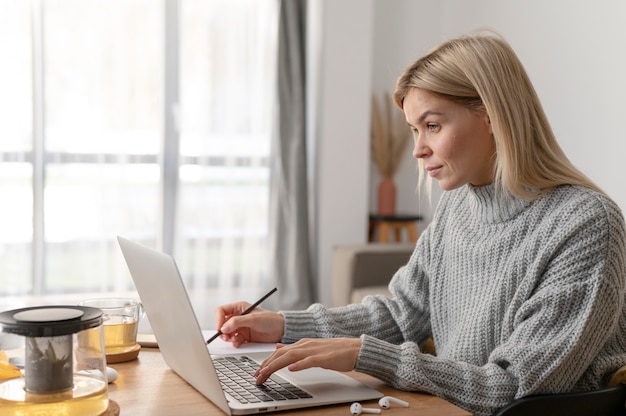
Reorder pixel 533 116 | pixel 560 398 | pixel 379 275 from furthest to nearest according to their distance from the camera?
pixel 379 275, pixel 533 116, pixel 560 398

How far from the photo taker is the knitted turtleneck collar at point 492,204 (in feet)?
5.06

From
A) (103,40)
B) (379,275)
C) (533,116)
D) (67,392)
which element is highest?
(103,40)

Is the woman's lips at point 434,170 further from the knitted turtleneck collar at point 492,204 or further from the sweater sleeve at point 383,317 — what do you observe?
the sweater sleeve at point 383,317

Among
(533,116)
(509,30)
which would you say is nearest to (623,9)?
(509,30)

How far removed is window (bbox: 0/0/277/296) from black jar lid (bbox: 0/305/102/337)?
3.21 meters

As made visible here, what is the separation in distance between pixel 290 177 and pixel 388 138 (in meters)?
0.70

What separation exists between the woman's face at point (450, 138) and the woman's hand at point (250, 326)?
44 centimetres

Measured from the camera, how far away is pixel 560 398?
1345 millimetres

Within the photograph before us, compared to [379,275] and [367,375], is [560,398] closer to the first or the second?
[367,375]

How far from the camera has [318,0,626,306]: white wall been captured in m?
3.49

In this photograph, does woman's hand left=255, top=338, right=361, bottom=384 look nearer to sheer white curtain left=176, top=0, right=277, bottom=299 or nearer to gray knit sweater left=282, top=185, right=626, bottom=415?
gray knit sweater left=282, top=185, right=626, bottom=415

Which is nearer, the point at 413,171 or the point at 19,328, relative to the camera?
the point at 19,328

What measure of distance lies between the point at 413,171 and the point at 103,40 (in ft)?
6.73

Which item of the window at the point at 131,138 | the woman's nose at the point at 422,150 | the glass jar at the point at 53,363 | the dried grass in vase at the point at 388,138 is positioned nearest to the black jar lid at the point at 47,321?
the glass jar at the point at 53,363
